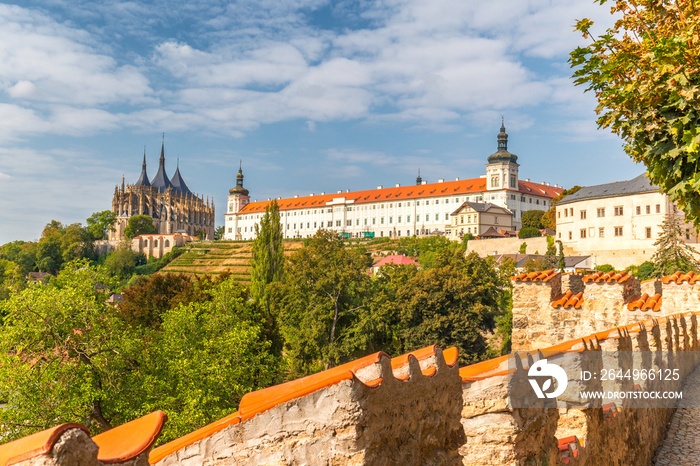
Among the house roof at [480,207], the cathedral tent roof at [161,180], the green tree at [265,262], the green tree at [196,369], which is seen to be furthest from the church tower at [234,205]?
the green tree at [196,369]

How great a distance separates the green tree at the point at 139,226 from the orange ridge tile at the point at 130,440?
499 feet

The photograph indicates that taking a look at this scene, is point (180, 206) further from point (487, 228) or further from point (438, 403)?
point (438, 403)

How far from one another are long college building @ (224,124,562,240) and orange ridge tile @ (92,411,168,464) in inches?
4064

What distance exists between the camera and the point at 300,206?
138750 mm

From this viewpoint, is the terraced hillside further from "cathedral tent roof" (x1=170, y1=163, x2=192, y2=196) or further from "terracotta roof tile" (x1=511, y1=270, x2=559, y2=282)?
"terracotta roof tile" (x1=511, y1=270, x2=559, y2=282)

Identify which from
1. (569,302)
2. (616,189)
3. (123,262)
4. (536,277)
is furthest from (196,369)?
(123,262)

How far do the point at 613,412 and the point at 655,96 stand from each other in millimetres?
4410

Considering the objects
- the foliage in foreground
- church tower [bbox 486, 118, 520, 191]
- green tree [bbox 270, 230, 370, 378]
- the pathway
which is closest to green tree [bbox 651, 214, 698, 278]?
green tree [bbox 270, 230, 370, 378]

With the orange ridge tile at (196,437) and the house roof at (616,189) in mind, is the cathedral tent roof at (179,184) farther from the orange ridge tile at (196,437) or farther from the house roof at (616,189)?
the orange ridge tile at (196,437)

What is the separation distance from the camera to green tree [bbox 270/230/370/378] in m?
34.7

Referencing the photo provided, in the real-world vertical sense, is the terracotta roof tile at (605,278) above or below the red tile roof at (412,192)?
below

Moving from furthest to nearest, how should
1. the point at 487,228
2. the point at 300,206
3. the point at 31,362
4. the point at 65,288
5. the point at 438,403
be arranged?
the point at 300,206 → the point at 487,228 → the point at 65,288 → the point at 31,362 → the point at 438,403

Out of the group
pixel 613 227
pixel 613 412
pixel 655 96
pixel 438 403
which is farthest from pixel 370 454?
pixel 613 227

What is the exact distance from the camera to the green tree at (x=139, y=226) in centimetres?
14554
